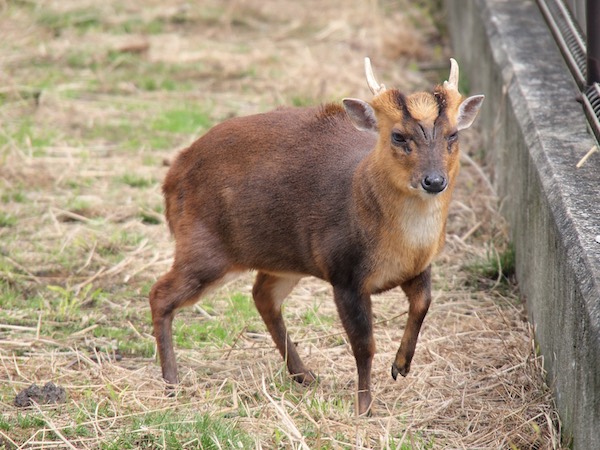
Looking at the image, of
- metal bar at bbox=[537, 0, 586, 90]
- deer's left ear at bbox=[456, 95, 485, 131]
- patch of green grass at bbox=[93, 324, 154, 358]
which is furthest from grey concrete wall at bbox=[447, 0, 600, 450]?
patch of green grass at bbox=[93, 324, 154, 358]

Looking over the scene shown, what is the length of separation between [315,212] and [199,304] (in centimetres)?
146

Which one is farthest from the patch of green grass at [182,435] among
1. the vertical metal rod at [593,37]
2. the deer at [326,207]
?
the vertical metal rod at [593,37]

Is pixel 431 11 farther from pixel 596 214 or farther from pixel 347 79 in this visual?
pixel 596 214

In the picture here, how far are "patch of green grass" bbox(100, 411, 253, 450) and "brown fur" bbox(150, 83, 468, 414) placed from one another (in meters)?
0.68

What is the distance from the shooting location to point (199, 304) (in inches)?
255

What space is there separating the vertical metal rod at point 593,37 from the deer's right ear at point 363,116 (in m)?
1.20

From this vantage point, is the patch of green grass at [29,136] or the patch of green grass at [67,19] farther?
the patch of green grass at [67,19]

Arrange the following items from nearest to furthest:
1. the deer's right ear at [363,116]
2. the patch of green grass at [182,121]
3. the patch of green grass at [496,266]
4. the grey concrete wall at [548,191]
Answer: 1. the grey concrete wall at [548,191]
2. the deer's right ear at [363,116]
3. the patch of green grass at [496,266]
4. the patch of green grass at [182,121]

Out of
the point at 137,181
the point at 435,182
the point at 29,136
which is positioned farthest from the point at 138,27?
the point at 435,182

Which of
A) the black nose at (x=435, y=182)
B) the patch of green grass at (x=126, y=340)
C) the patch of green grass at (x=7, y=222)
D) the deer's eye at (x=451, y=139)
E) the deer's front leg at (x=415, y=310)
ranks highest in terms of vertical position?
the deer's eye at (x=451, y=139)

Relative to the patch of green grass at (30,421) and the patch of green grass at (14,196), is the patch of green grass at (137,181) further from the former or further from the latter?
the patch of green grass at (30,421)

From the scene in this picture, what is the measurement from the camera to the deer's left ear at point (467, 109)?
5.09 m

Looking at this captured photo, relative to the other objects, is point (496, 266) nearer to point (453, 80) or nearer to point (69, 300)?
point (453, 80)

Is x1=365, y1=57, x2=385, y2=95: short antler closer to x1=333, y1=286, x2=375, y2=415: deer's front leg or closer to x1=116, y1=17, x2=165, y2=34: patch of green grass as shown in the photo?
x1=333, y1=286, x2=375, y2=415: deer's front leg
